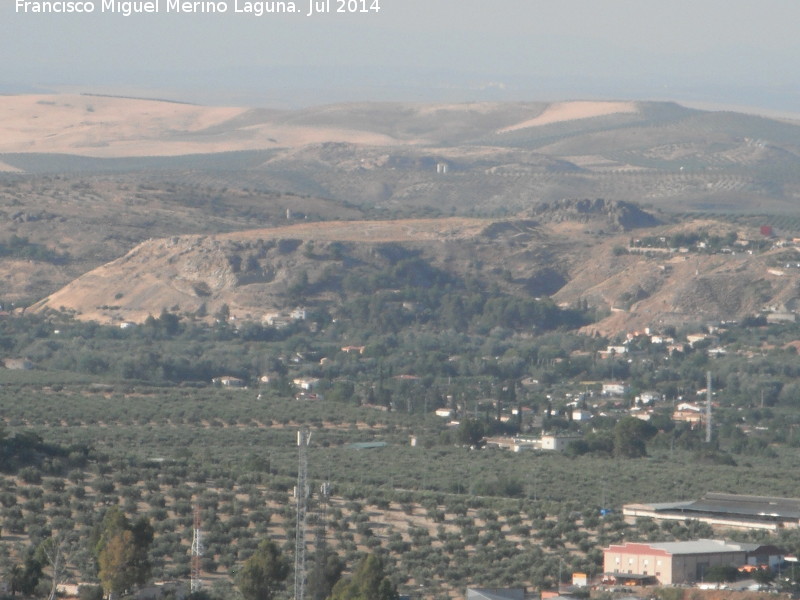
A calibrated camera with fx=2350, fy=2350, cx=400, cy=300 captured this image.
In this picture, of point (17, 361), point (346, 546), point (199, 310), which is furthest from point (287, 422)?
point (199, 310)

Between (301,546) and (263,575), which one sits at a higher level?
(301,546)

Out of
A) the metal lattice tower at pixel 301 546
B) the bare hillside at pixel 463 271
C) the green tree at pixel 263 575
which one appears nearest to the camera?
the metal lattice tower at pixel 301 546

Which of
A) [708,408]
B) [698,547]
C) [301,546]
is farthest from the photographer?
[708,408]

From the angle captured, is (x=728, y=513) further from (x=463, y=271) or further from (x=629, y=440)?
(x=463, y=271)

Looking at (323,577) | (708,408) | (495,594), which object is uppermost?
(323,577)

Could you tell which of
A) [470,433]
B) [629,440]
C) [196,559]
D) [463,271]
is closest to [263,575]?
[196,559]

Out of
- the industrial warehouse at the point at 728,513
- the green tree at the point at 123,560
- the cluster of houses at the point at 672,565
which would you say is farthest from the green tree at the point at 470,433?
the green tree at the point at 123,560

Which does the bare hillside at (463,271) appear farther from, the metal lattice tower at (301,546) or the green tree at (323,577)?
the green tree at (323,577)
